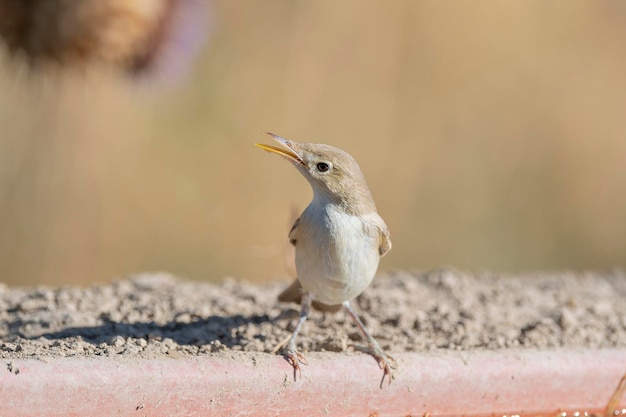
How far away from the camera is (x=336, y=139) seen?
830cm

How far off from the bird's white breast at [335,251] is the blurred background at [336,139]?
110 inches

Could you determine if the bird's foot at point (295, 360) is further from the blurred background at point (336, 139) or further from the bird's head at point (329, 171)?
the blurred background at point (336, 139)

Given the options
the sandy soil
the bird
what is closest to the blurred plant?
the sandy soil

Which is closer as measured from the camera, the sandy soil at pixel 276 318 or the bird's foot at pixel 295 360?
the bird's foot at pixel 295 360

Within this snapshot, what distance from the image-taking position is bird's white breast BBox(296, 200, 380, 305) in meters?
3.59

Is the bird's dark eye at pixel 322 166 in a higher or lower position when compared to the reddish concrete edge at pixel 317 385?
higher

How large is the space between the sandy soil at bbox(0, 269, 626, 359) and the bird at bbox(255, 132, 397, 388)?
22 cm

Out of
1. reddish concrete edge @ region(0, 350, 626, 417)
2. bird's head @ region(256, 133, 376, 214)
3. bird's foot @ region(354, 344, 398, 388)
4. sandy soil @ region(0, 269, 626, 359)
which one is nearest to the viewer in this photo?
reddish concrete edge @ region(0, 350, 626, 417)

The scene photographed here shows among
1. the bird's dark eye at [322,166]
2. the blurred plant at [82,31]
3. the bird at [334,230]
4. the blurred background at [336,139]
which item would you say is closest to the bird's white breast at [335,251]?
the bird at [334,230]

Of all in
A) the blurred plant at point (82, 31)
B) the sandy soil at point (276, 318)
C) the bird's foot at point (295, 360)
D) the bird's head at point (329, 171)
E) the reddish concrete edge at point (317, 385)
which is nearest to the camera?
the reddish concrete edge at point (317, 385)

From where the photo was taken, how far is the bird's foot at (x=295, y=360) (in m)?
3.19

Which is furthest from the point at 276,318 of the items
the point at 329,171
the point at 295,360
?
the point at 295,360

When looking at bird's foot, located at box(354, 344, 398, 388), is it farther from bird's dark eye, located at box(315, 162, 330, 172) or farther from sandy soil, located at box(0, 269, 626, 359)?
bird's dark eye, located at box(315, 162, 330, 172)

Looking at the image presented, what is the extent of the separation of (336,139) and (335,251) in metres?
4.77
